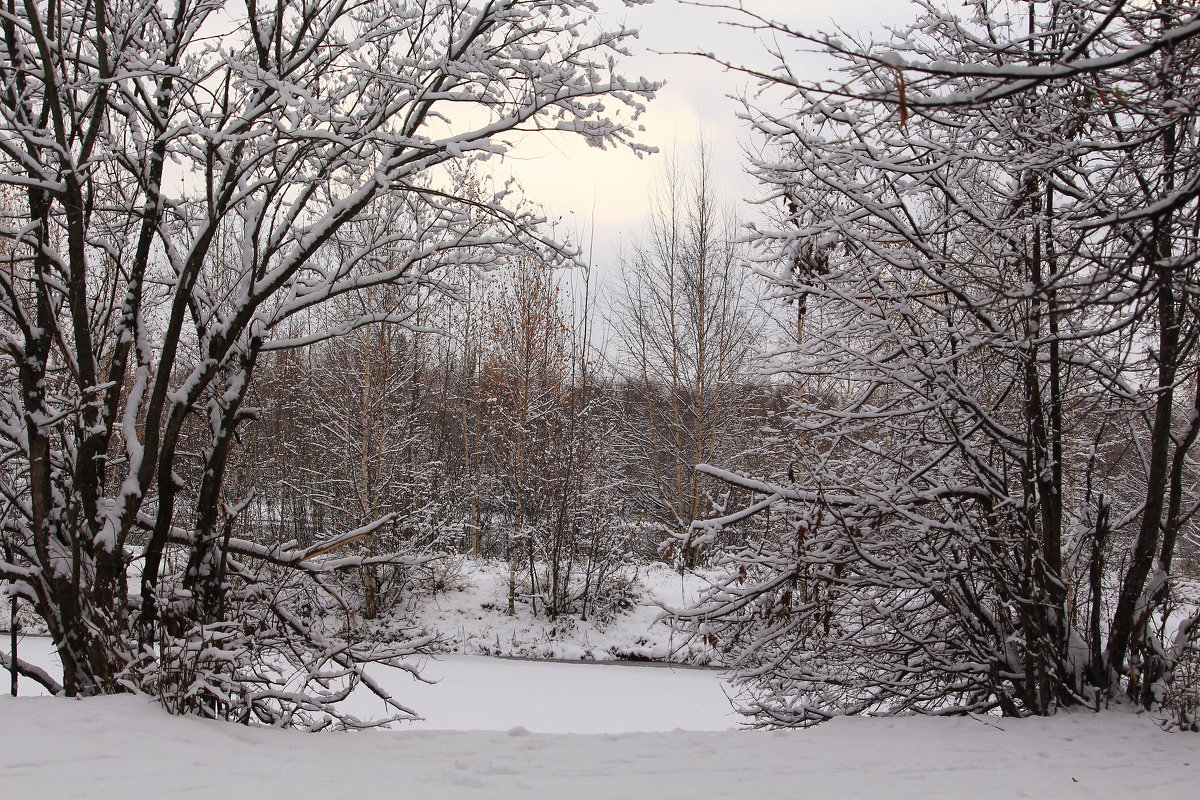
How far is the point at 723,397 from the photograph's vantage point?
63.3 ft

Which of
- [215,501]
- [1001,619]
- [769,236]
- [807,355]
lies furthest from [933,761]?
[215,501]

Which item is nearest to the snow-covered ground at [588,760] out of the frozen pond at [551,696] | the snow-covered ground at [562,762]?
the snow-covered ground at [562,762]

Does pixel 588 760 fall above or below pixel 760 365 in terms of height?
below

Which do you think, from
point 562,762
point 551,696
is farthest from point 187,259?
point 551,696

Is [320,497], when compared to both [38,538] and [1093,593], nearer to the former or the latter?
[38,538]

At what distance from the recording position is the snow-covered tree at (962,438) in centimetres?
448

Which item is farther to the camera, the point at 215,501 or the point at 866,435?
the point at 866,435

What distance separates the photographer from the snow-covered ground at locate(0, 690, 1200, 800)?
2.71m

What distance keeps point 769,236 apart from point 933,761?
358 cm

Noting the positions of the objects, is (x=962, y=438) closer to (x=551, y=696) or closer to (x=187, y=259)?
(x=187, y=259)

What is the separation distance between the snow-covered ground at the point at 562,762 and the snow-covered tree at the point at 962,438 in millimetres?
803

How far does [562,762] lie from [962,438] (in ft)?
10.2

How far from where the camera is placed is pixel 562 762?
329 centimetres

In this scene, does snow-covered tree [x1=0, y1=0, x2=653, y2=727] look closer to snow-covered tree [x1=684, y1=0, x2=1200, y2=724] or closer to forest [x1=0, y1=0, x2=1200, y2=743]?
forest [x1=0, y1=0, x2=1200, y2=743]
